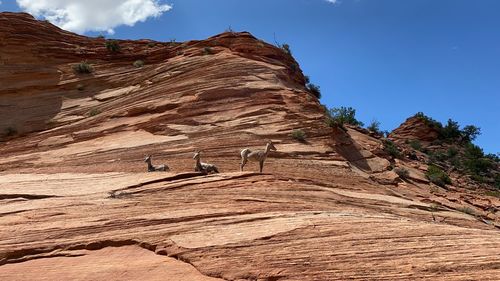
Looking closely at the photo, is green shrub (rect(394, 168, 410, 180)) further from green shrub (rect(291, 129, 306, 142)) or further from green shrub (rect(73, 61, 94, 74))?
green shrub (rect(73, 61, 94, 74))

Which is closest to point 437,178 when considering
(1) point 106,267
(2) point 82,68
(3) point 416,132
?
(1) point 106,267

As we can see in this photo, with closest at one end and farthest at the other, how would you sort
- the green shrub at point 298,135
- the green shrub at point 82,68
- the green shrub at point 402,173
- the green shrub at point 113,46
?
the green shrub at point 298,135, the green shrub at point 402,173, the green shrub at point 82,68, the green shrub at point 113,46

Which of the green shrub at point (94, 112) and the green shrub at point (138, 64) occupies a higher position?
the green shrub at point (138, 64)

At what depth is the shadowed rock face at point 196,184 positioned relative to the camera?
8.24 metres

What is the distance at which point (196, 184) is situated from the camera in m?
12.5

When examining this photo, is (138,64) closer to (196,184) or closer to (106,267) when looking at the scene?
(196,184)

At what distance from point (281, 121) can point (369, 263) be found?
12.2m

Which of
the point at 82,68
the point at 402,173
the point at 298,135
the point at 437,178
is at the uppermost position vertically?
the point at 82,68

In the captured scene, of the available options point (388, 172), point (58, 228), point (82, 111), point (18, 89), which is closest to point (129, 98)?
point (82, 111)

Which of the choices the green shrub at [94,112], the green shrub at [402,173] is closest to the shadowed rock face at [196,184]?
the green shrub at [94,112]

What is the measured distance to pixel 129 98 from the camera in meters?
23.7

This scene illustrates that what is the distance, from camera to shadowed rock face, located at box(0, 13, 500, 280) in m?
8.24

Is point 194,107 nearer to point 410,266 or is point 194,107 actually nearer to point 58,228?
point 58,228

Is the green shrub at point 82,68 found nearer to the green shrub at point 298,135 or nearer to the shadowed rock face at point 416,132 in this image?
the green shrub at point 298,135
